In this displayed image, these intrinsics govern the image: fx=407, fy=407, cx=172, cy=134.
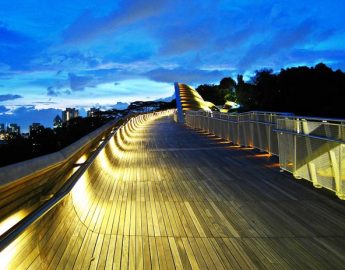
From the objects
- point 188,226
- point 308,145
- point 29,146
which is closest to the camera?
point 188,226

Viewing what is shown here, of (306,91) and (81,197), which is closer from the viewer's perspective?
(81,197)

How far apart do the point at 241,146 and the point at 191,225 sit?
34.8 feet

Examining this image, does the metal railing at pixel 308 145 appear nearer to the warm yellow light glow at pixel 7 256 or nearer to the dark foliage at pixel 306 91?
the warm yellow light glow at pixel 7 256

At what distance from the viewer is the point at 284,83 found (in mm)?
55906

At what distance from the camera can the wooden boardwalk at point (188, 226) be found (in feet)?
13.9

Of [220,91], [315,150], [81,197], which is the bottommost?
Answer: [81,197]

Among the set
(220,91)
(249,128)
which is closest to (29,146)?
(249,128)

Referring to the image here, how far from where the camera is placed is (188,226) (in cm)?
562

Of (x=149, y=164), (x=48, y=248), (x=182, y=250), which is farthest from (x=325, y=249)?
(x=149, y=164)

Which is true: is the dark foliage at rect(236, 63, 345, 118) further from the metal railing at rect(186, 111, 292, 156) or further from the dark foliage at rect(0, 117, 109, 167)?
the dark foliage at rect(0, 117, 109, 167)

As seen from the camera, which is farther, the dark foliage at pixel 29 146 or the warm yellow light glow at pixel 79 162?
the dark foliage at pixel 29 146

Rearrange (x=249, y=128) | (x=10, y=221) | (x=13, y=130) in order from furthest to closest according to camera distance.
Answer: (x=13, y=130) < (x=249, y=128) < (x=10, y=221)

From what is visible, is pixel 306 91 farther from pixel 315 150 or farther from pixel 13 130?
pixel 315 150

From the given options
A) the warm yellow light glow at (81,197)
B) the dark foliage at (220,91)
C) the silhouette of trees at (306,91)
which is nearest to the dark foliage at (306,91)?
the silhouette of trees at (306,91)
